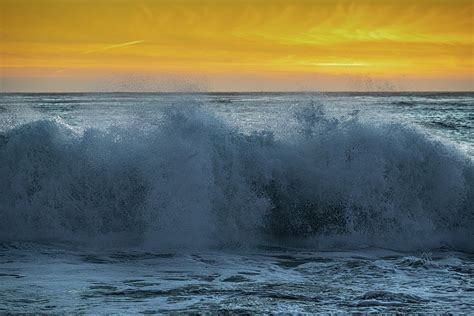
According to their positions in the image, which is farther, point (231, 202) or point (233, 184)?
point (233, 184)

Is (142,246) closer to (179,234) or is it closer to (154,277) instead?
(179,234)

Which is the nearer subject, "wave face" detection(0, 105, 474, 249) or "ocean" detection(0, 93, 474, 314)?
"ocean" detection(0, 93, 474, 314)

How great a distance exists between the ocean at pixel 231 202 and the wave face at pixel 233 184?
0.02 m

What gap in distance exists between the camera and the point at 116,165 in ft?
33.9

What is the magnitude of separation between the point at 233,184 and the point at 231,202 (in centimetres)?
36

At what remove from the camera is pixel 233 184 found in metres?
9.87

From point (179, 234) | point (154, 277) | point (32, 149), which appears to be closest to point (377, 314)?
point (154, 277)

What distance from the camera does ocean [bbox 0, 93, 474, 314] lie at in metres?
7.30

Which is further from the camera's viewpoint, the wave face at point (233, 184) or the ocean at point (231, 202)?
the wave face at point (233, 184)

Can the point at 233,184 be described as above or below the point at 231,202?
above

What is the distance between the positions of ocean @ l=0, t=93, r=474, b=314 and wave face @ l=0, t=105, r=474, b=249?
2 cm

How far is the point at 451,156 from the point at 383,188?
4.70ft

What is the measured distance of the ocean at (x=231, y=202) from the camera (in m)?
7.30

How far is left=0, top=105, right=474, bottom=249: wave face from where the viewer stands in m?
9.35
